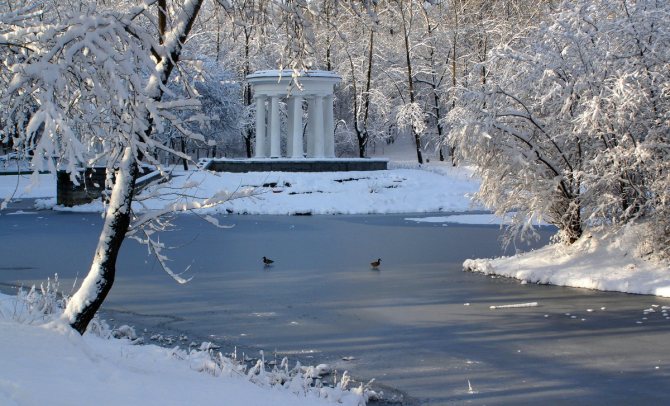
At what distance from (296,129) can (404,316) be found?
98.7 ft

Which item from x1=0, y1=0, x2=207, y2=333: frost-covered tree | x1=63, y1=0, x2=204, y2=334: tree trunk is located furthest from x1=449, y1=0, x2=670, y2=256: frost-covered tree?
x1=0, y1=0, x2=207, y2=333: frost-covered tree

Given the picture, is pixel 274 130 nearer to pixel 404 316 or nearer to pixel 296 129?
pixel 296 129

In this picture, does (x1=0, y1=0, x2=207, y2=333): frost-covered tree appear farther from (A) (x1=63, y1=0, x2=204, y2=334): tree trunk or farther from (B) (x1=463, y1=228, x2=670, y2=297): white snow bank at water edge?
(B) (x1=463, y1=228, x2=670, y2=297): white snow bank at water edge

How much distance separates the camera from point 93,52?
208 inches

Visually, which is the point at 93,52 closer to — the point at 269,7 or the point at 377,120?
the point at 269,7

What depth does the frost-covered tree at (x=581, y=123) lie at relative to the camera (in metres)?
14.1

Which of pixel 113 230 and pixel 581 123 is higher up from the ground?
pixel 581 123

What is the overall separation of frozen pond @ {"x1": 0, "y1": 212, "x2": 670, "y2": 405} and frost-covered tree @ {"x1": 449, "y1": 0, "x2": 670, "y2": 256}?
1990 millimetres

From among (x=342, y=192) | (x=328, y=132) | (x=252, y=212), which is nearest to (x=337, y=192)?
(x=342, y=192)

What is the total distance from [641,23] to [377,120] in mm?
41017

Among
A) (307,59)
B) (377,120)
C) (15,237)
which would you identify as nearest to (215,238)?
(15,237)

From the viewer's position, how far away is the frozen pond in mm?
8102

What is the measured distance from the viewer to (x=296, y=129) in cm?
4069

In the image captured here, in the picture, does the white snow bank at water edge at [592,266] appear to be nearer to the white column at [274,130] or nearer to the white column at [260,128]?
the white column at [274,130]
